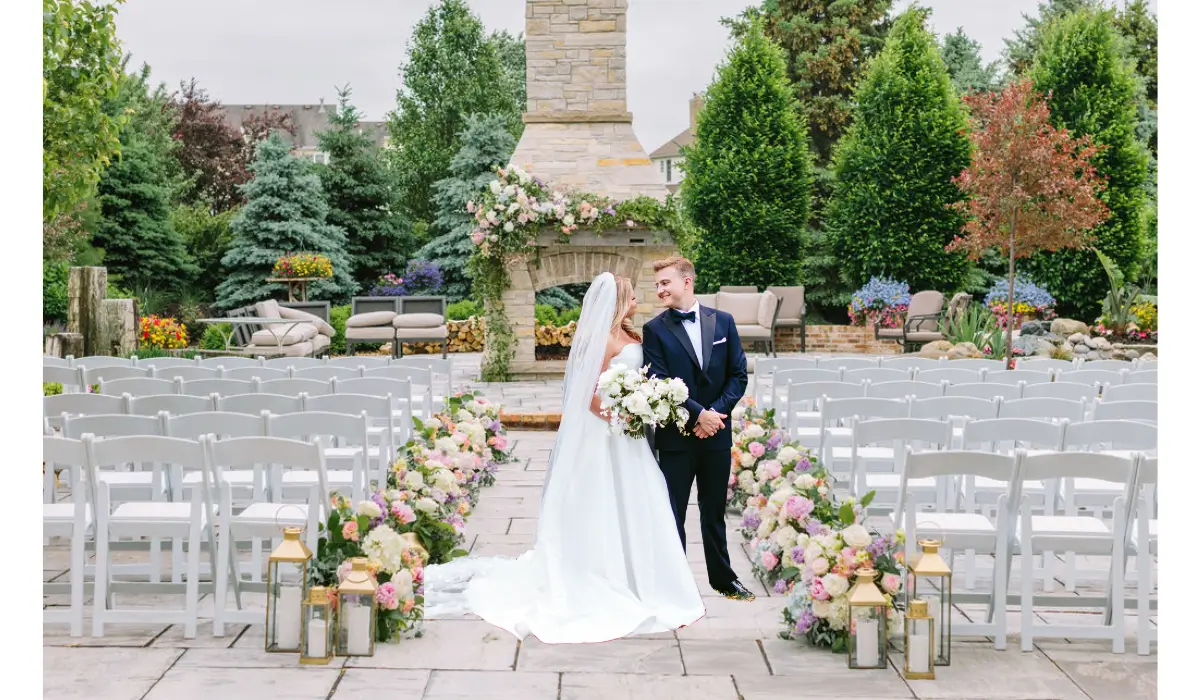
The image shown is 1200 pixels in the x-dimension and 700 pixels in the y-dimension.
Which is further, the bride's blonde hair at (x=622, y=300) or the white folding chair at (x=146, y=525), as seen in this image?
the bride's blonde hair at (x=622, y=300)

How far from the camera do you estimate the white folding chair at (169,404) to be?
21.5ft

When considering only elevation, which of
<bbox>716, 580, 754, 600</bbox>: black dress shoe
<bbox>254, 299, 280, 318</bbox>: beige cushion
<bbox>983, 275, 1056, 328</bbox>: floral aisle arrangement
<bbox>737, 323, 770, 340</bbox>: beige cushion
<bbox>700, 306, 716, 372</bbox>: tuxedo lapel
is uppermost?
<bbox>983, 275, 1056, 328</bbox>: floral aisle arrangement

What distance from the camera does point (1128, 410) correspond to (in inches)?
245

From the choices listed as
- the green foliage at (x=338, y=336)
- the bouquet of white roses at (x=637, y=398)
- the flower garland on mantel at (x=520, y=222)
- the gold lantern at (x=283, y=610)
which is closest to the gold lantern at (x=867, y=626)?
the bouquet of white roses at (x=637, y=398)

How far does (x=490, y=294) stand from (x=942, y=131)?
10345mm

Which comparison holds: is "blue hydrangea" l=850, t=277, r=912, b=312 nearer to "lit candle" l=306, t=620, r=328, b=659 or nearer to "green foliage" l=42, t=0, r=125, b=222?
"green foliage" l=42, t=0, r=125, b=222

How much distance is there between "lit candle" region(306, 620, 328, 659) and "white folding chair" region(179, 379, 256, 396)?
3602 millimetres

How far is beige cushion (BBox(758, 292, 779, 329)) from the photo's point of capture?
1703 cm

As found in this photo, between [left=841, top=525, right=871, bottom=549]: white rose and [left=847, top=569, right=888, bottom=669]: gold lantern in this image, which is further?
[left=841, top=525, right=871, bottom=549]: white rose

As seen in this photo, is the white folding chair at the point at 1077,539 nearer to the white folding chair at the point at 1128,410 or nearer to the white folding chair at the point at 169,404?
the white folding chair at the point at 1128,410

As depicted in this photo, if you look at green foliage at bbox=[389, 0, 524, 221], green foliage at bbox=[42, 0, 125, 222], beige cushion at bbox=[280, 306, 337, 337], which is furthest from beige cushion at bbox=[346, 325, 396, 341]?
green foliage at bbox=[389, 0, 524, 221]

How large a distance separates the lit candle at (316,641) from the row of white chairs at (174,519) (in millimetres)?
428

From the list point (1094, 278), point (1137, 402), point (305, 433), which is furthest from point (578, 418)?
point (1094, 278)

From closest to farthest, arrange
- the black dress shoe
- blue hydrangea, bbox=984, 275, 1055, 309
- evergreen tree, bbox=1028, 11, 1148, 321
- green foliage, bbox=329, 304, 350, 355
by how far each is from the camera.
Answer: the black dress shoe < green foliage, bbox=329, 304, 350, 355 < evergreen tree, bbox=1028, 11, 1148, 321 < blue hydrangea, bbox=984, 275, 1055, 309
